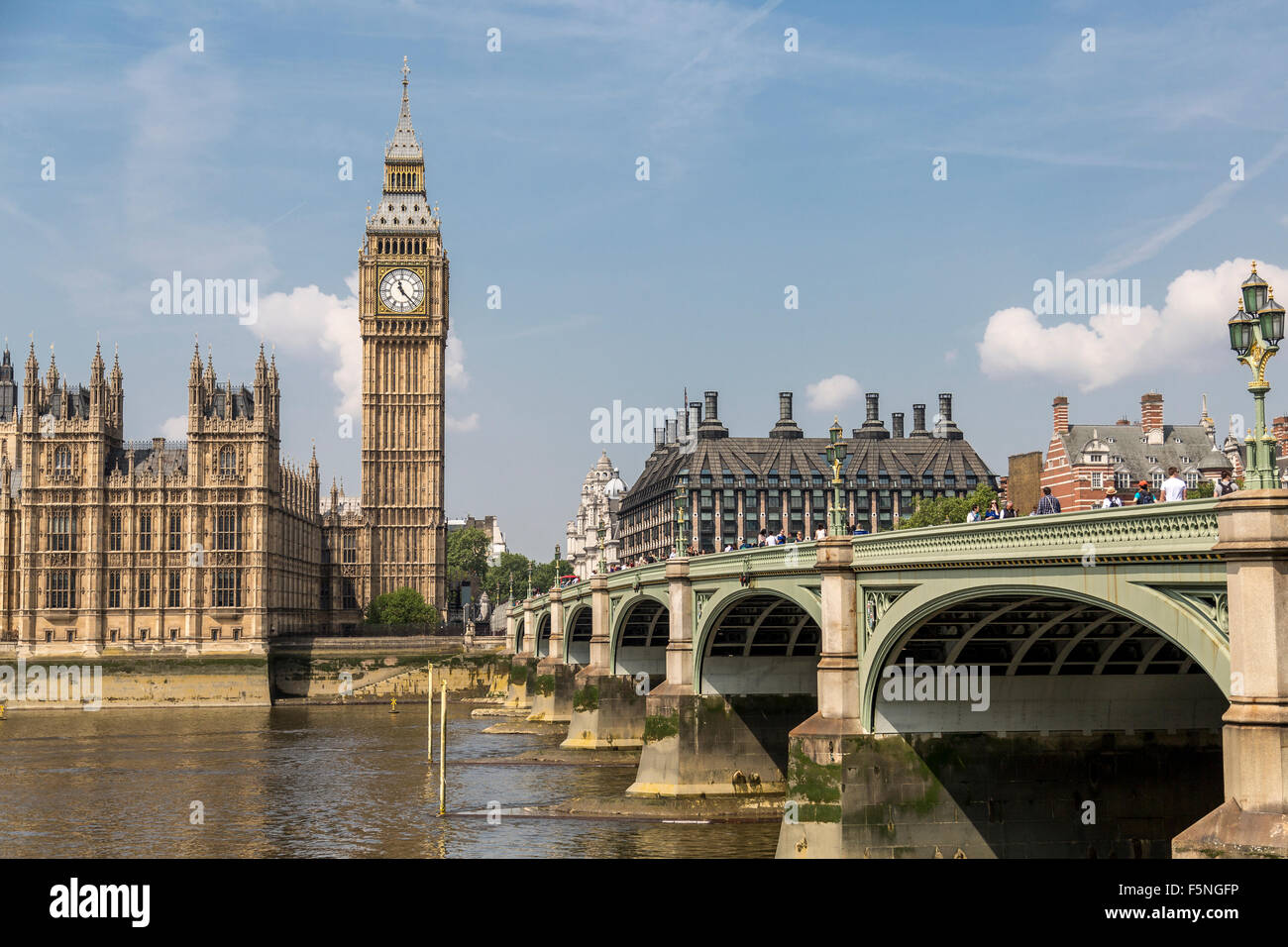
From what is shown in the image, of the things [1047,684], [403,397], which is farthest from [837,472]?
[403,397]

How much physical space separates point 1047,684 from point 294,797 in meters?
34.1

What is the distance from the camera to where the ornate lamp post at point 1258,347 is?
19938mm

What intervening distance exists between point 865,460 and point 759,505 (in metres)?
14.3

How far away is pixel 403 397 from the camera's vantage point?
162 m

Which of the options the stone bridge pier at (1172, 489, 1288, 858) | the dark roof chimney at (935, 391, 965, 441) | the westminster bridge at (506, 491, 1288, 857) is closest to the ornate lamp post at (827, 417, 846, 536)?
the westminster bridge at (506, 491, 1288, 857)

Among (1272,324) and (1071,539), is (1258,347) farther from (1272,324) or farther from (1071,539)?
(1071,539)

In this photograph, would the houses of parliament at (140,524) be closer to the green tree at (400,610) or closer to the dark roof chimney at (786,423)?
the green tree at (400,610)

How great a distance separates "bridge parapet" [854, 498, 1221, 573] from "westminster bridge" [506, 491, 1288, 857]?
5 cm

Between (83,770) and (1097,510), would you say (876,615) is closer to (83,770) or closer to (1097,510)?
(1097,510)

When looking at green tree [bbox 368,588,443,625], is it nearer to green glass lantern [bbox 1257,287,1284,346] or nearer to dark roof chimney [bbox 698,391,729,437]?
dark roof chimney [bbox 698,391,729,437]

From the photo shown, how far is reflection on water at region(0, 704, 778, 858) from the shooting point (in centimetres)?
4528
